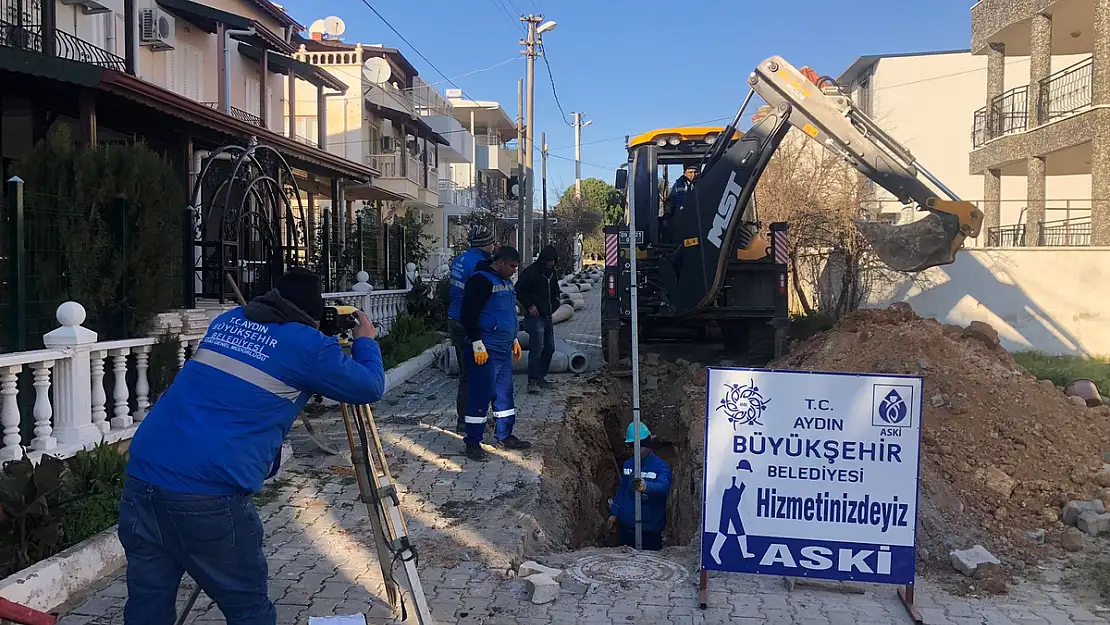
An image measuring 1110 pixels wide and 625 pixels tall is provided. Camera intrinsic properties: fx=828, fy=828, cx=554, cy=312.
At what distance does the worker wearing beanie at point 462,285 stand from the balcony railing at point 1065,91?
569 inches

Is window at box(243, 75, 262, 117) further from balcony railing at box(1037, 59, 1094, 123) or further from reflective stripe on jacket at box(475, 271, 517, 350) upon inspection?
balcony railing at box(1037, 59, 1094, 123)

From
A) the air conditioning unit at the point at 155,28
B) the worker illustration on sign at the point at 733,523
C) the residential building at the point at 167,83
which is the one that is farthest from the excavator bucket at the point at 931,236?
the air conditioning unit at the point at 155,28

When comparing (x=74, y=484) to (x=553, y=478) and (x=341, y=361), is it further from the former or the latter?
(x=553, y=478)

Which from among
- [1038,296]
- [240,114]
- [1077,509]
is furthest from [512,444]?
[240,114]

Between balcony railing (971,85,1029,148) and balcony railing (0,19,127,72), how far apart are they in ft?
60.8

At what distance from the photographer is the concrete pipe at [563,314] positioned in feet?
63.1

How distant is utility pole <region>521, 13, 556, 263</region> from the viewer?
26453 millimetres

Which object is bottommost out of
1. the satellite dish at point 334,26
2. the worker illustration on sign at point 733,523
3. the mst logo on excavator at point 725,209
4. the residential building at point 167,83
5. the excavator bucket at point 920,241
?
the worker illustration on sign at point 733,523

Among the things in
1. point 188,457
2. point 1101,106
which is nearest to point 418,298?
point 188,457

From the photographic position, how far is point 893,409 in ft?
13.8

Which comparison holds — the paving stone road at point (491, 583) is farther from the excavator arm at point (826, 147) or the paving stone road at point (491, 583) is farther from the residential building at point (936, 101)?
the residential building at point (936, 101)

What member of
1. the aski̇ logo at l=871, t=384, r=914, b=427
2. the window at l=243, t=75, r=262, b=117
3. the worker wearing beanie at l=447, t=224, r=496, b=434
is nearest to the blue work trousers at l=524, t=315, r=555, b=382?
the worker wearing beanie at l=447, t=224, r=496, b=434

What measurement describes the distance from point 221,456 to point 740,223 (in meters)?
8.96

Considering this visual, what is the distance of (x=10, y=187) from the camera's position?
200 inches
